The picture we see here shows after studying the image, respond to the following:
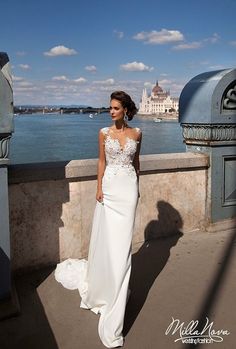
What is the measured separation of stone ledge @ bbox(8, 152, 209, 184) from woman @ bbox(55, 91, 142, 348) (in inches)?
33.9

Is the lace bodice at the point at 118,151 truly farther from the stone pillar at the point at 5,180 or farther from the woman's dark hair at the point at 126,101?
the stone pillar at the point at 5,180

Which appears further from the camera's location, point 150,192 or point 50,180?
point 150,192

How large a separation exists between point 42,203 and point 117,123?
130 centimetres

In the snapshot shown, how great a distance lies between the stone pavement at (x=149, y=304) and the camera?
2.79 m

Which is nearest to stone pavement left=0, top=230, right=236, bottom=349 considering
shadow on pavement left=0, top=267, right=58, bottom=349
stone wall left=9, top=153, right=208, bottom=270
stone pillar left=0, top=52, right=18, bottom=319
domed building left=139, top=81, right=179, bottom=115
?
shadow on pavement left=0, top=267, right=58, bottom=349

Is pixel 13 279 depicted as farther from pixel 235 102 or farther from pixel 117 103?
pixel 235 102

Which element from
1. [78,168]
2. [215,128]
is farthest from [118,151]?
[215,128]

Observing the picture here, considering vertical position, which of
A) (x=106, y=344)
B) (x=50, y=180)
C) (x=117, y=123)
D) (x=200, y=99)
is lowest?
(x=106, y=344)

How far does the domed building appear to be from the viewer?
502 ft

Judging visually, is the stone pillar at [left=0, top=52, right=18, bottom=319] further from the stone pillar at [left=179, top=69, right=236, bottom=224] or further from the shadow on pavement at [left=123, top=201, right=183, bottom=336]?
the stone pillar at [left=179, top=69, right=236, bottom=224]

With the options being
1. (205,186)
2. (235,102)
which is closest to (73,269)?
(205,186)

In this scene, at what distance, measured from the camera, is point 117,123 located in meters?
3.09

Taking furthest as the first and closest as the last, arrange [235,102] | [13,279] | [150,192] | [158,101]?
[158,101]
[235,102]
[150,192]
[13,279]

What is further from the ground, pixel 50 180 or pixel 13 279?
pixel 50 180
